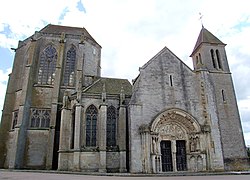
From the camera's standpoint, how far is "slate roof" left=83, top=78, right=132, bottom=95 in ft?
71.7

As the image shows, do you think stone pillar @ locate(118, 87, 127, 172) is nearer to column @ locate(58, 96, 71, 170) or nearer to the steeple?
column @ locate(58, 96, 71, 170)

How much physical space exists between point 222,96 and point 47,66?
2109 centimetres

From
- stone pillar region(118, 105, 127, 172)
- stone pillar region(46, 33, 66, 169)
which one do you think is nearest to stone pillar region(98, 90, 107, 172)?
stone pillar region(118, 105, 127, 172)

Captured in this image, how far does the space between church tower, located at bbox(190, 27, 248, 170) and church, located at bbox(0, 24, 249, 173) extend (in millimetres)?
96

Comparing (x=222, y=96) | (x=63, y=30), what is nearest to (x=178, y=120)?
(x=222, y=96)

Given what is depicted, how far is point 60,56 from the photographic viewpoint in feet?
86.9

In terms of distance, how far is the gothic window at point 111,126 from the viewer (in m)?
19.8

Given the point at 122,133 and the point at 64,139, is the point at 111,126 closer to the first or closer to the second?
the point at 122,133

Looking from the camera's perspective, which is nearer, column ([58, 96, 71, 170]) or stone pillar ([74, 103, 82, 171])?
stone pillar ([74, 103, 82, 171])

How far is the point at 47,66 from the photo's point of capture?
26.9 metres

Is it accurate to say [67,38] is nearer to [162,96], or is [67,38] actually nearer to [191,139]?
[162,96]

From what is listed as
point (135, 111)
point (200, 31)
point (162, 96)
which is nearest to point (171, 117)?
point (162, 96)

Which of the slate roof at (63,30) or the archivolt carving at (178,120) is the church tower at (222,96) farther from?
the slate roof at (63,30)

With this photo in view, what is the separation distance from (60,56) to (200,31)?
718 inches
